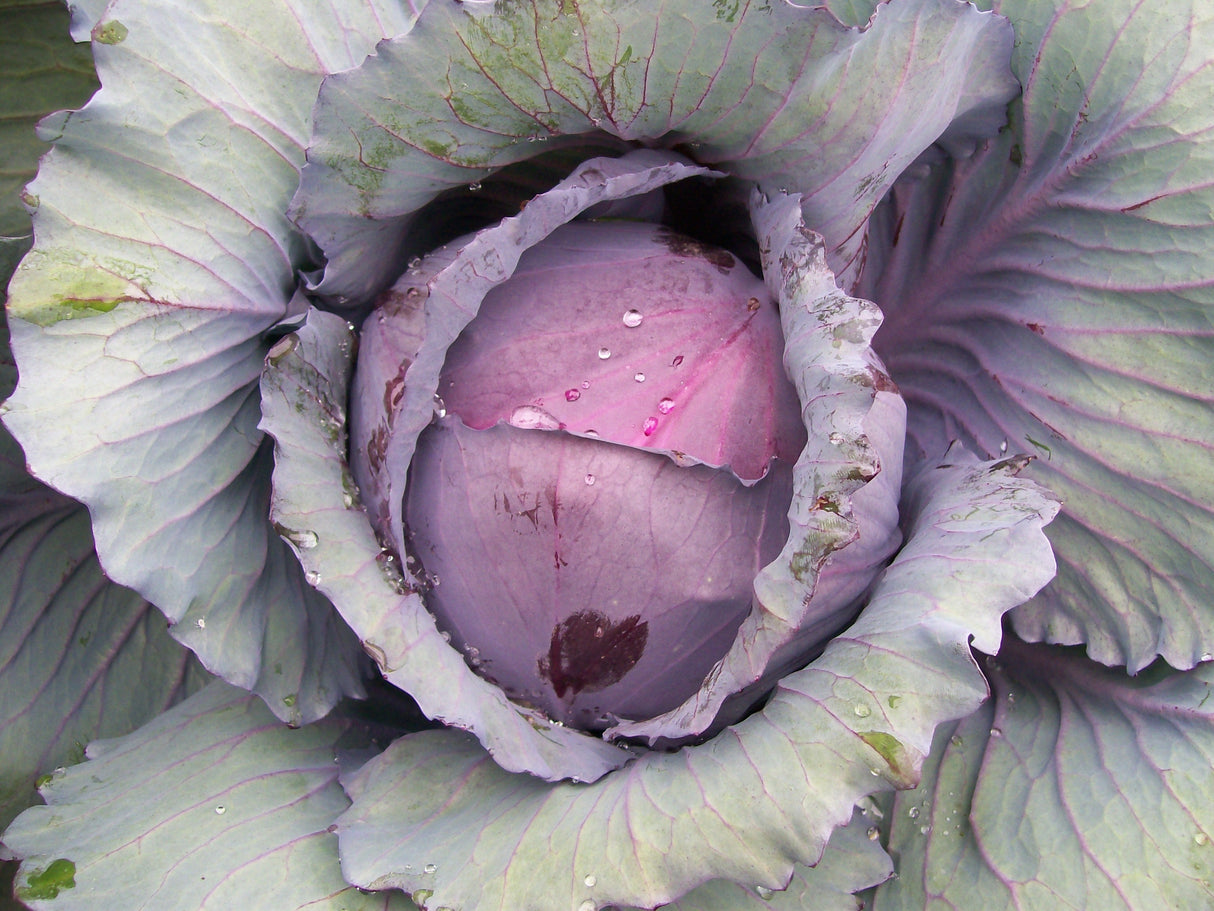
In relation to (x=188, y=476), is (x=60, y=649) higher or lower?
lower

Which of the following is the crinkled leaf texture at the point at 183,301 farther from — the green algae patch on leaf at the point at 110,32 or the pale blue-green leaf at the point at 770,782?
the pale blue-green leaf at the point at 770,782

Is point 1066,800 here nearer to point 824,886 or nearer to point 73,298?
point 824,886

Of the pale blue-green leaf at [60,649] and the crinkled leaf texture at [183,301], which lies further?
the pale blue-green leaf at [60,649]

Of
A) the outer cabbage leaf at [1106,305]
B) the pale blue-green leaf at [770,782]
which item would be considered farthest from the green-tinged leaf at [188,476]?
the outer cabbage leaf at [1106,305]

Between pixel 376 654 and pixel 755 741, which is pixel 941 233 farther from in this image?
pixel 376 654

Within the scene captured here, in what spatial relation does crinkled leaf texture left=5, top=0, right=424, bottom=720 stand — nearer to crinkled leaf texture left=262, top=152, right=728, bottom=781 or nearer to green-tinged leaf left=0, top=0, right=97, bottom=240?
crinkled leaf texture left=262, top=152, right=728, bottom=781

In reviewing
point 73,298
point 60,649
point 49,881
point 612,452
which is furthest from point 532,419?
point 60,649

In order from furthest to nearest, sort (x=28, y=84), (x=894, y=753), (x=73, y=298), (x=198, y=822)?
1. (x=28, y=84)
2. (x=198, y=822)
3. (x=73, y=298)
4. (x=894, y=753)
